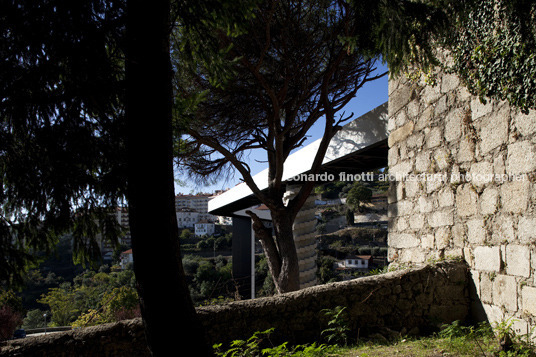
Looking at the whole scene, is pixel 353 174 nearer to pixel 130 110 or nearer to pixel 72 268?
pixel 130 110

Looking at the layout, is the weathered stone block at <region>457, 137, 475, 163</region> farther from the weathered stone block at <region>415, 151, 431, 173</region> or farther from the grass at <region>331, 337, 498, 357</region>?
the grass at <region>331, 337, 498, 357</region>

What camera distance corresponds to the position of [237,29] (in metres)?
2.58

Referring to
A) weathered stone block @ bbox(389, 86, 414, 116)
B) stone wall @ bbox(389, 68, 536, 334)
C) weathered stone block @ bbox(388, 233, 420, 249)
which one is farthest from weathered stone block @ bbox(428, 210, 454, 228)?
weathered stone block @ bbox(389, 86, 414, 116)

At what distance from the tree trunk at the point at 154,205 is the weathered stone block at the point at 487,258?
2.21m

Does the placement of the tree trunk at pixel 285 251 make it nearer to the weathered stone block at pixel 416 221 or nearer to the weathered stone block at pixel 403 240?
the weathered stone block at pixel 403 240

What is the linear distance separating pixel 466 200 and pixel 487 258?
0.49 meters

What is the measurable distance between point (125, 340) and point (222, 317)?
71 centimetres

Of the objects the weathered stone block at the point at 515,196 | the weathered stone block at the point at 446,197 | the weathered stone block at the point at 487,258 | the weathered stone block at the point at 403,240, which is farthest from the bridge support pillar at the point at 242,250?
the weathered stone block at the point at 515,196

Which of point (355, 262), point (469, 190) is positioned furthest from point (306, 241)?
point (355, 262)

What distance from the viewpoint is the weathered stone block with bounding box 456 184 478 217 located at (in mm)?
2995

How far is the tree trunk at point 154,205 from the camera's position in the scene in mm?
1757

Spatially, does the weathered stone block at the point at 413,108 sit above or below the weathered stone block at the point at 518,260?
above

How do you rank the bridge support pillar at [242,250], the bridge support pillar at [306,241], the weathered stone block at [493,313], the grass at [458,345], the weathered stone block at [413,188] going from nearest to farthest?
the grass at [458,345], the weathered stone block at [493,313], the weathered stone block at [413,188], the bridge support pillar at [306,241], the bridge support pillar at [242,250]

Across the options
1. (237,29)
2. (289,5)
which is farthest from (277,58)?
(237,29)
